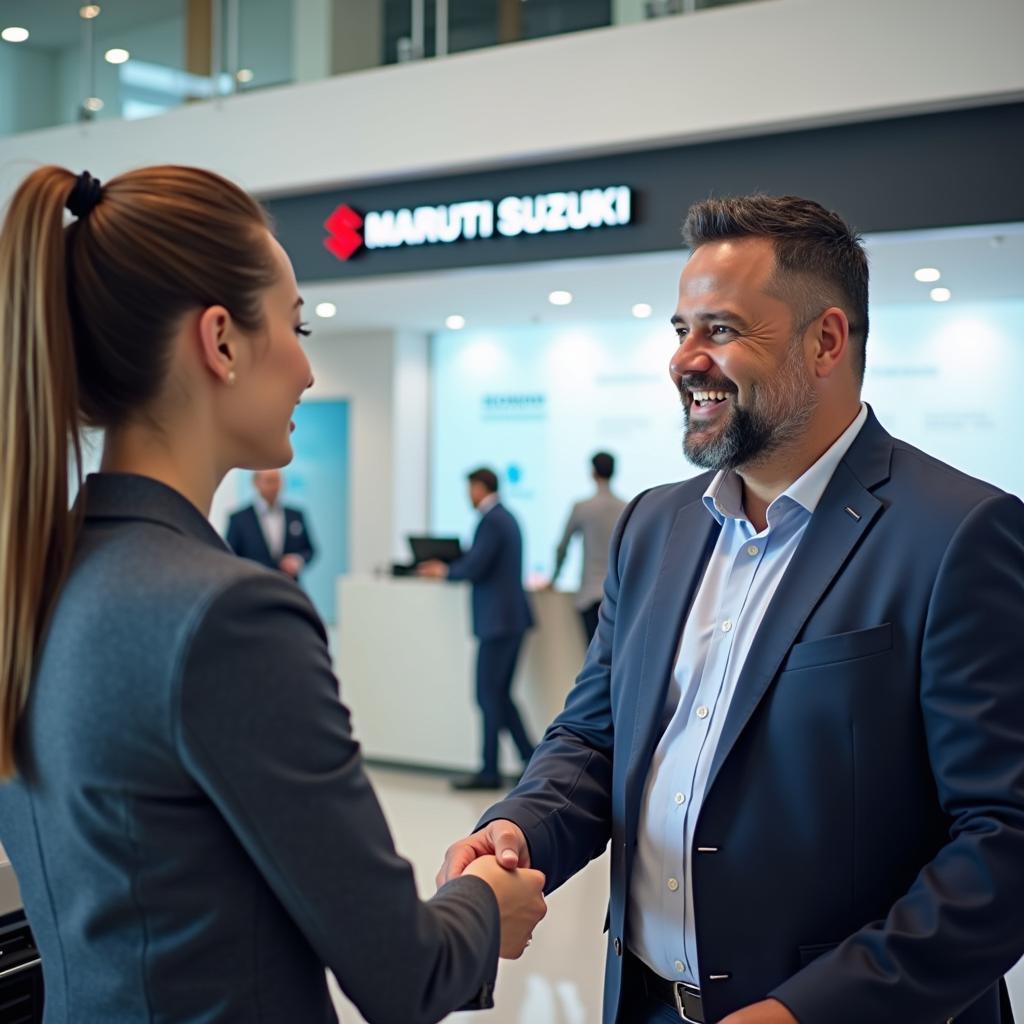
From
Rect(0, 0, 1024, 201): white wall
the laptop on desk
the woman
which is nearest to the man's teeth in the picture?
the woman

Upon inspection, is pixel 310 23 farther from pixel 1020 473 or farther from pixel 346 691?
pixel 1020 473

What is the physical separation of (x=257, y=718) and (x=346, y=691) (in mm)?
6294

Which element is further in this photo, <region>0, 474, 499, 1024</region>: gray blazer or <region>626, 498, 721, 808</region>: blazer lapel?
<region>626, 498, 721, 808</region>: blazer lapel

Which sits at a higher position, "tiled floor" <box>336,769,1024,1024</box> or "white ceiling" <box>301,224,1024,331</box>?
"white ceiling" <box>301,224,1024,331</box>

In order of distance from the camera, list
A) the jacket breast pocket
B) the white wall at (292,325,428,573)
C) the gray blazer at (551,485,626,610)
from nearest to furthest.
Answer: the jacket breast pocket → the gray blazer at (551,485,626,610) → the white wall at (292,325,428,573)

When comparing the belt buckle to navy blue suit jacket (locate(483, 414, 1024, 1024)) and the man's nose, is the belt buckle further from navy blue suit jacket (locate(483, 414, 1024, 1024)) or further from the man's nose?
the man's nose

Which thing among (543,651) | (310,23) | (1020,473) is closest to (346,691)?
(543,651)

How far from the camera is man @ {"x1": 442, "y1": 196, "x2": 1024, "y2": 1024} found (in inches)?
50.0

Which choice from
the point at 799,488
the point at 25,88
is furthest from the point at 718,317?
the point at 25,88

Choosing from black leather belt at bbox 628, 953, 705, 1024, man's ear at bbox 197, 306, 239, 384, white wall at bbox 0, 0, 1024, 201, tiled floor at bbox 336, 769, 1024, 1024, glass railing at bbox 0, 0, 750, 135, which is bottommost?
tiled floor at bbox 336, 769, 1024, 1024

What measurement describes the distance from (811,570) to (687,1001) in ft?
1.85

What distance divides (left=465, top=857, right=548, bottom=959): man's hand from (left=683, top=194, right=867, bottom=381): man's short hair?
2.75 ft

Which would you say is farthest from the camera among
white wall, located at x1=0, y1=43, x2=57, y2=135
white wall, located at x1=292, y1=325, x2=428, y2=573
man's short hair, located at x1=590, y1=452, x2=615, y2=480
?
white wall, located at x1=292, y1=325, x2=428, y2=573

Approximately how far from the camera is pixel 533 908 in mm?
1248
